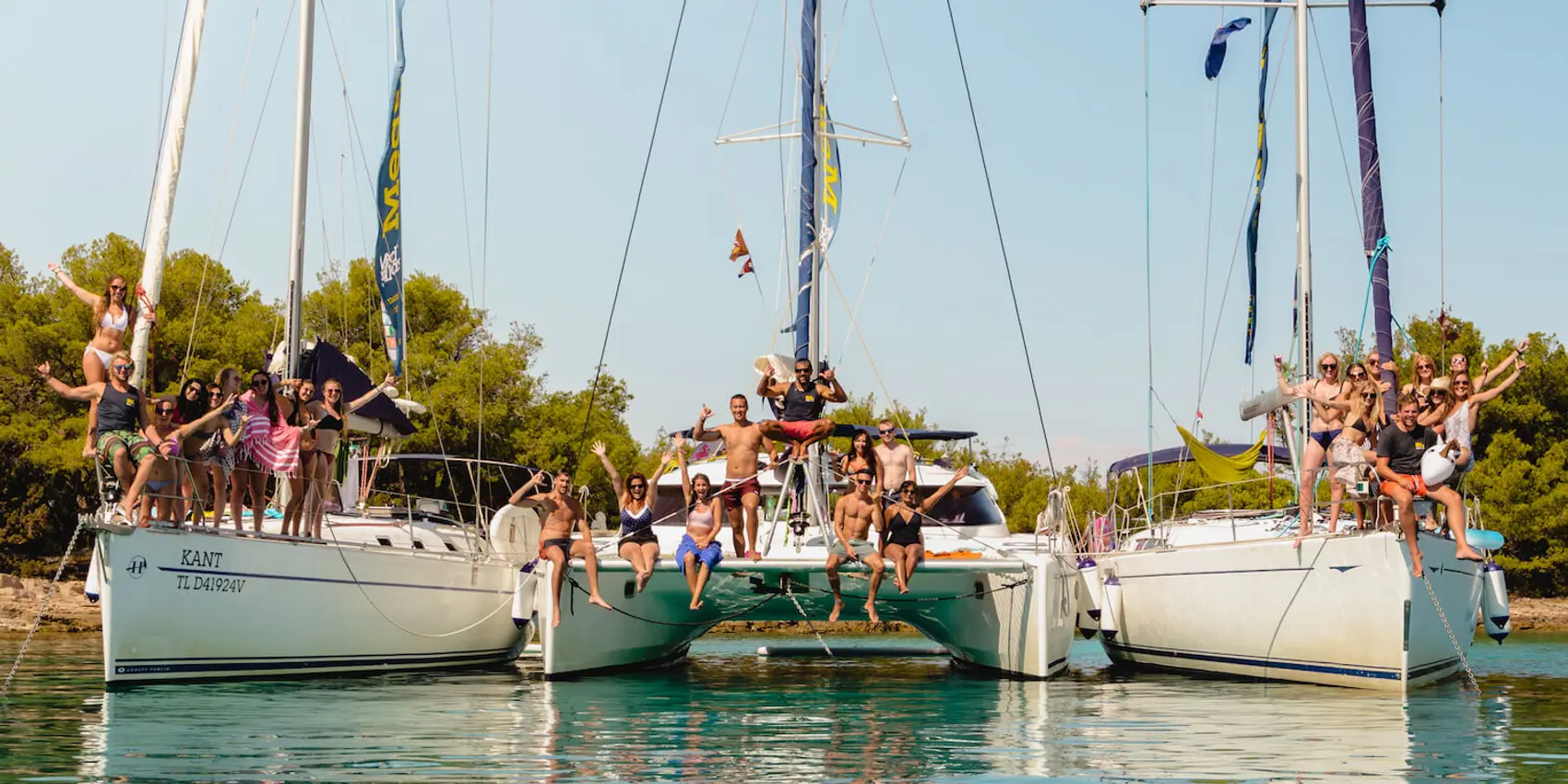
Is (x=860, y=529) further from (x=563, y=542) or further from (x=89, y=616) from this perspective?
(x=89, y=616)

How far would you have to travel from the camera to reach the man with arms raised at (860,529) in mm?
13883

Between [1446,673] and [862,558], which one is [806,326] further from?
[1446,673]

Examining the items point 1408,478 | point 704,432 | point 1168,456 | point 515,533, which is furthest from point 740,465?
point 1168,456

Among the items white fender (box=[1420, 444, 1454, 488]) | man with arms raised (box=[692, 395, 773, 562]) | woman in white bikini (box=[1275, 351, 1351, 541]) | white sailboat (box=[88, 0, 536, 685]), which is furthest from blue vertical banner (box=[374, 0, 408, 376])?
white fender (box=[1420, 444, 1454, 488])

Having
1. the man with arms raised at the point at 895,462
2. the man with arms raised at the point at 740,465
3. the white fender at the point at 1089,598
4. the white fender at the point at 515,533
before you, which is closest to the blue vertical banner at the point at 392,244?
the white fender at the point at 515,533

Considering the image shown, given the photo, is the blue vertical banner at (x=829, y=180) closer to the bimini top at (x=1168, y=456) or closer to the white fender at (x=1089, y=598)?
the white fender at (x=1089, y=598)

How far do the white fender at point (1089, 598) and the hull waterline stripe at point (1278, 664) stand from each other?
0.63 meters

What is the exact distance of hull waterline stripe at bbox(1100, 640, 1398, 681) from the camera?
1320 centimetres

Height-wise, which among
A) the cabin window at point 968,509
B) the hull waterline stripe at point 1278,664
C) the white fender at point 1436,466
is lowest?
the hull waterline stripe at point 1278,664

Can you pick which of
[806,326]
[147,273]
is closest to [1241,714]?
[806,326]

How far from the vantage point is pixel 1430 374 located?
1360cm

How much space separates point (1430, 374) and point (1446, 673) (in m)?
3.14

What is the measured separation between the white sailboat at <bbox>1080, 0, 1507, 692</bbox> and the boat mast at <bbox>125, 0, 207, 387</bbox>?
9.57 metres

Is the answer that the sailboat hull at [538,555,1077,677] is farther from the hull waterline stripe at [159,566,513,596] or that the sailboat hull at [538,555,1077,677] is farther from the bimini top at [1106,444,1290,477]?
Result: the bimini top at [1106,444,1290,477]
